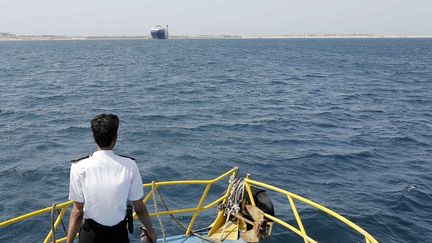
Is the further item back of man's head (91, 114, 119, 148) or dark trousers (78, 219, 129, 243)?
dark trousers (78, 219, 129, 243)

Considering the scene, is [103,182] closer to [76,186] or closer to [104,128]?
[76,186]

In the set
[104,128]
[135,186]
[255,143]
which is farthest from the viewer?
[255,143]

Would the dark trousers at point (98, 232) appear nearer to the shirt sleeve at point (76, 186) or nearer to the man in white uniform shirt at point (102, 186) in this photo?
the man in white uniform shirt at point (102, 186)

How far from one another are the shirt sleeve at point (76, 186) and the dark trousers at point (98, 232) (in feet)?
1.03

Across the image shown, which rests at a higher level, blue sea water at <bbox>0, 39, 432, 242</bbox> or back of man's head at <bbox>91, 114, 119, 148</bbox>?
back of man's head at <bbox>91, 114, 119, 148</bbox>

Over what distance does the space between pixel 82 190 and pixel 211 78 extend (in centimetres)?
4303

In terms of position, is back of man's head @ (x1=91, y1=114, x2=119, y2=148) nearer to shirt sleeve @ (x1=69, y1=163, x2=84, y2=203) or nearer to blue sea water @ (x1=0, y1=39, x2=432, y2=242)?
shirt sleeve @ (x1=69, y1=163, x2=84, y2=203)

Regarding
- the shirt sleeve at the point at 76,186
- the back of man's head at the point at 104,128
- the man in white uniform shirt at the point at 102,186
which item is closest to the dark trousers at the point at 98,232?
the man in white uniform shirt at the point at 102,186

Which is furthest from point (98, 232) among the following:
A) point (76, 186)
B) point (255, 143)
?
point (255, 143)

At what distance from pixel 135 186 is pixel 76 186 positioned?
609 mm

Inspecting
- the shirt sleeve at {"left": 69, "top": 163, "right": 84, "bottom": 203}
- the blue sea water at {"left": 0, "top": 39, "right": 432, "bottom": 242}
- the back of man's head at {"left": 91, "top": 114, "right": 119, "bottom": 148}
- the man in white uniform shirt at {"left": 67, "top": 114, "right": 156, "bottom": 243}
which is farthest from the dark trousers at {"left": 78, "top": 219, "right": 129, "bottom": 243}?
the blue sea water at {"left": 0, "top": 39, "right": 432, "bottom": 242}

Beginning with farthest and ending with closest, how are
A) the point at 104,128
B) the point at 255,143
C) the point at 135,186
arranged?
the point at 255,143
the point at 135,186
the point at 104,128

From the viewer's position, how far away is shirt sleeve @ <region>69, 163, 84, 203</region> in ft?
13.2

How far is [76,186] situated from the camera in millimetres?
4047
